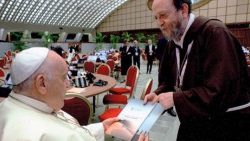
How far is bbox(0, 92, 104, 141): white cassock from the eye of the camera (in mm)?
1071

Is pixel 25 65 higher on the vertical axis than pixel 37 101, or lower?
higher

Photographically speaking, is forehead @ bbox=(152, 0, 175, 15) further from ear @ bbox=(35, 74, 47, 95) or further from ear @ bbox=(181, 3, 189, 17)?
ear @ bbox=(35, 74, 47, 95)

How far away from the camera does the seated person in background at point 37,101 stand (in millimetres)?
1093

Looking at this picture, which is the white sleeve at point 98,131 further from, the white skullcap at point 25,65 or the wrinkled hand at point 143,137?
the white skullcap at point 25,65

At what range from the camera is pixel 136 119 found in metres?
1.50

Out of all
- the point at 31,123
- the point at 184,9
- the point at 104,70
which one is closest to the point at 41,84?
the point at 31,123

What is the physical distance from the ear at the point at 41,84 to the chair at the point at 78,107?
4.00 feet

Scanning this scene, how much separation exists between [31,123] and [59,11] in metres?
43.3

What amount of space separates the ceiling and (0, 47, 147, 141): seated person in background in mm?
37062

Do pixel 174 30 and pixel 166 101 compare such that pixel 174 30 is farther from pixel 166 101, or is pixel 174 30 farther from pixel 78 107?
pixel 78 107

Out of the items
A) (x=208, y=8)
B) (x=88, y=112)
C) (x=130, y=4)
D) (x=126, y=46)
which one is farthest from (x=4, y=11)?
(x=88, y=112)

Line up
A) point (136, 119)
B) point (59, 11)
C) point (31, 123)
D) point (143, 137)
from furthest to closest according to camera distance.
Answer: point (59, 11), point (136, 119), point (143, 137), point (31, 123)

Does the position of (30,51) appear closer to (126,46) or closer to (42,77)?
(42,77)

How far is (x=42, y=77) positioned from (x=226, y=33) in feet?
3.11
